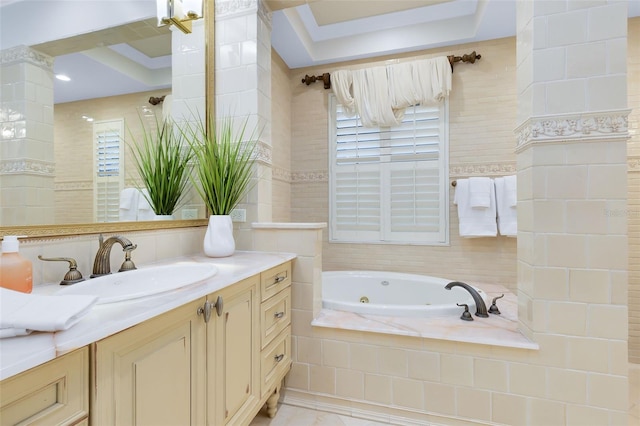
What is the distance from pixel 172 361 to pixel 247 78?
5.46 feet

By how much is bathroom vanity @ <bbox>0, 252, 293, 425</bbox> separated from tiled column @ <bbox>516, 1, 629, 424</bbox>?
4.21 ft

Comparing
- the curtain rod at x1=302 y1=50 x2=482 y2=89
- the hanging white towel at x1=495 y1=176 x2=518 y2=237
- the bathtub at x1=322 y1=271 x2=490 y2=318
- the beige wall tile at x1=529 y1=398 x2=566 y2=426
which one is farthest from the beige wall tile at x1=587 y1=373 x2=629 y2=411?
the curtain rod at x1=302 y1=50 x2=482 y2=89

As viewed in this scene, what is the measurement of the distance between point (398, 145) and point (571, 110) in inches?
65.0

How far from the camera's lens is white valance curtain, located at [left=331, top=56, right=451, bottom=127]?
9.10 ft

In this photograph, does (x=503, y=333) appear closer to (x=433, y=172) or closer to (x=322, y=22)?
(x=433, y=172)

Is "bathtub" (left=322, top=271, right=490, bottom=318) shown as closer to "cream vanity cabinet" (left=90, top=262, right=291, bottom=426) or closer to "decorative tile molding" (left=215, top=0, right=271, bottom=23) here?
"cream vanity cabinet" (left=90, top=262, right=291, bottom=426)

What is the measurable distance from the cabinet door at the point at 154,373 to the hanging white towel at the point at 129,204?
2.41ft

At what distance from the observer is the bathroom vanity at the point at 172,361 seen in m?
0.59

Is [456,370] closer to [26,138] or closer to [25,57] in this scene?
[26,138]

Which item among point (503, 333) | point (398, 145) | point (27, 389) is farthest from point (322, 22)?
point (27, 389)

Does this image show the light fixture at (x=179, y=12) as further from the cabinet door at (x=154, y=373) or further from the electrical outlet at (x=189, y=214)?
the cabinet door at (x=154, y=373)

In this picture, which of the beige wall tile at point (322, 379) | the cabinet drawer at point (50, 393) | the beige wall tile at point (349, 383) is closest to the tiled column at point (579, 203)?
the beige wall tile at point (349, 383)

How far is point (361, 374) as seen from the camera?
1.66m

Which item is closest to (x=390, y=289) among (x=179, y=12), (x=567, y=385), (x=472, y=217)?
(x=472, y=217)
